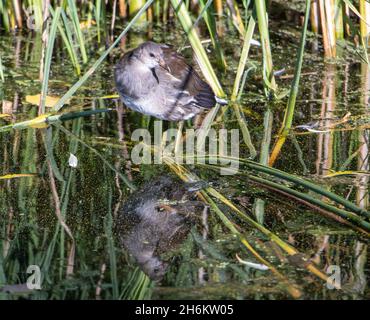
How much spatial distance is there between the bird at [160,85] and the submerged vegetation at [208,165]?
0.12m

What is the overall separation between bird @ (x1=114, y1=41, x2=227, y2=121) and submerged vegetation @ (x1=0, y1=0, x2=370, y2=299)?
0.12 m

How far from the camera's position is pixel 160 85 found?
14.1 ft

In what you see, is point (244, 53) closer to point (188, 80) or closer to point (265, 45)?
point (265, 45)

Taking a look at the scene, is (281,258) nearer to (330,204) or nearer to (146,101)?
(330,204)

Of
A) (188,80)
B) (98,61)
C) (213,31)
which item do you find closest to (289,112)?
(188,80)

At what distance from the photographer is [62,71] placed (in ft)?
16.4

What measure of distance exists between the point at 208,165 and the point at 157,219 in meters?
0.57

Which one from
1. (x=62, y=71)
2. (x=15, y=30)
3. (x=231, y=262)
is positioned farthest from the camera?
(x=15, y=30)

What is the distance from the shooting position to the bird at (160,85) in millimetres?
4207

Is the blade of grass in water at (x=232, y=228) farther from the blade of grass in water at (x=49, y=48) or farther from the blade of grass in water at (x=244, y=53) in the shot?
the blade of grass in water at (x=244, y=53)

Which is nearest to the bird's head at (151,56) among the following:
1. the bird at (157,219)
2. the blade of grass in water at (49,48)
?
the blade of grass in water at (49,48)

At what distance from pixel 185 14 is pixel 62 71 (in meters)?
1.14

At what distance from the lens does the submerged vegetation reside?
9.15 feet
